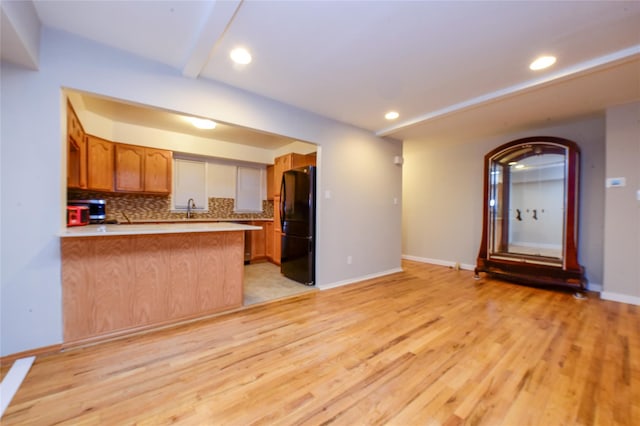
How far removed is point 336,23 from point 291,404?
2.55 m

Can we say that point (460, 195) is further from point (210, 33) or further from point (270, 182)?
point (210, 33)

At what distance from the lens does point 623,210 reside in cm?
310

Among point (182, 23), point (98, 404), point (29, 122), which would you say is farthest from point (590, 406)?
point (29, 122)

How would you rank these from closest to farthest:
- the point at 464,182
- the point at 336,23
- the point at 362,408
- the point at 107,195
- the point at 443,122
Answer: the point at 362,408 → the point at 336,23 → the point at 443,122 → the point at 107,195 → the point at 464,182

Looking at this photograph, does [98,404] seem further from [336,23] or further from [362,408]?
[336,23]

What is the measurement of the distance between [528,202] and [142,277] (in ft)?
17.6

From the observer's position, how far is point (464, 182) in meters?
4.89

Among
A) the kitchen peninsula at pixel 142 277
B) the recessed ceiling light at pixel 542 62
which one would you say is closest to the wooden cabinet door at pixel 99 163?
the kitchen peninsula at pixel 142 277

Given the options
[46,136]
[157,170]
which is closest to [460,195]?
[157,170]

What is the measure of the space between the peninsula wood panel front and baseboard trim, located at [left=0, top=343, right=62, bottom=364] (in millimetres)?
78

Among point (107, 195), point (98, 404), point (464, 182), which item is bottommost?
point (98, 404)

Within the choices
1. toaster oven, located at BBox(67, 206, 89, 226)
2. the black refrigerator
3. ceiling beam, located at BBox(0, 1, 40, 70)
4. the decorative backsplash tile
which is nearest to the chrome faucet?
the decorative backsplash tile

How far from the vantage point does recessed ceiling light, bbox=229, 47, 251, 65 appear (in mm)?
2121

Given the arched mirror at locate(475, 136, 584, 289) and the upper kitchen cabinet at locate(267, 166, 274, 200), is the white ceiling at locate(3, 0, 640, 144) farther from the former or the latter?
the upper kitchen cabinet at locate(267, 166, 274, 200)
